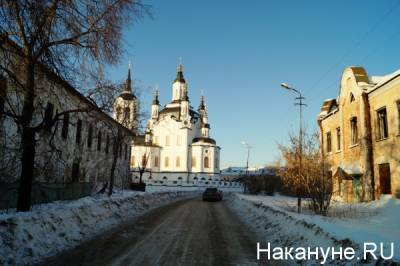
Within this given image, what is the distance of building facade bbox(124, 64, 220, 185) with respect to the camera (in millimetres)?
85688

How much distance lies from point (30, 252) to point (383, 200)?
55.8ft

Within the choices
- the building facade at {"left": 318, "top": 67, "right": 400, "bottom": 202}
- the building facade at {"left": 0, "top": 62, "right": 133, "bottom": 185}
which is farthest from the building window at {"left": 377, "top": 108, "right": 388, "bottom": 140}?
the building facade at {"left": 0, "top": 62, "right": 133, "bottom": 185}

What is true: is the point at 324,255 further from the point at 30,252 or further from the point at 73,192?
the point at 73,192

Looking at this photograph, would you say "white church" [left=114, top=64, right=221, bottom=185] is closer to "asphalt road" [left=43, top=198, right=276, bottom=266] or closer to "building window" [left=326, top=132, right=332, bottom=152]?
"building window" [left=326, top=132, right=332, bottom=152]

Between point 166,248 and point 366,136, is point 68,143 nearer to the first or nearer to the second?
point 166,248

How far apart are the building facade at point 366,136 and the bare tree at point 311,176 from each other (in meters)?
1.72

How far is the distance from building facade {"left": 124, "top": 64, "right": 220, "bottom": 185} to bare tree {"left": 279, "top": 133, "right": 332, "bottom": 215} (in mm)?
61374

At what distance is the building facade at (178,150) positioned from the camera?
85.7 meters

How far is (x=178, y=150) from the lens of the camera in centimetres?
8738

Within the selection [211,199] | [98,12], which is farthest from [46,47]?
[211,199]

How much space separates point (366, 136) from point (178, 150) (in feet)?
230

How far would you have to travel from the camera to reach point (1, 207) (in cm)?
1291

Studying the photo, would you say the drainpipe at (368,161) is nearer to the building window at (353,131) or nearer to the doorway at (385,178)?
the doorway at (385,178)

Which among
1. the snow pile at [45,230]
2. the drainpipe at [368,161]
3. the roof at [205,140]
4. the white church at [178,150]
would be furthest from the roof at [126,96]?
the roof at [205,140]
